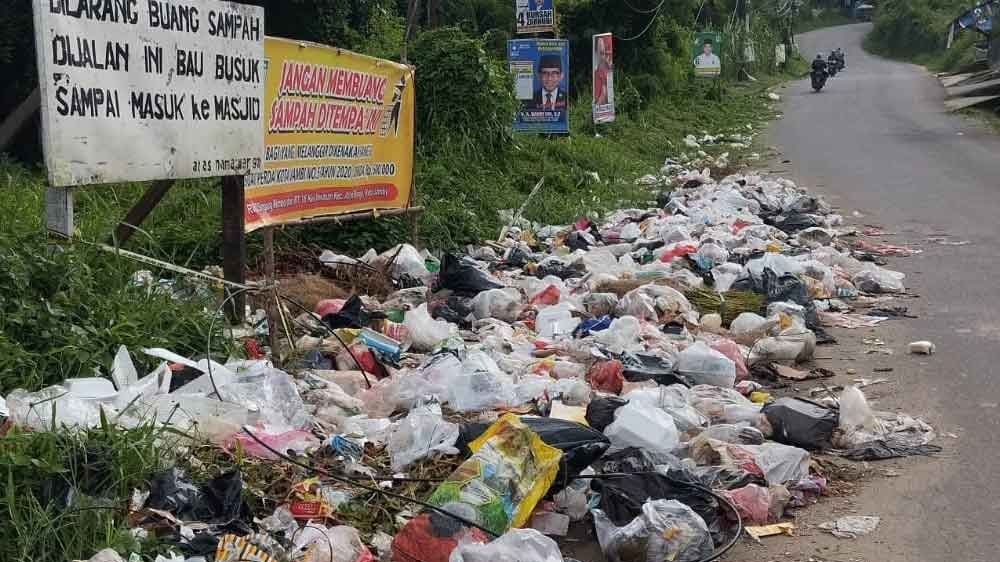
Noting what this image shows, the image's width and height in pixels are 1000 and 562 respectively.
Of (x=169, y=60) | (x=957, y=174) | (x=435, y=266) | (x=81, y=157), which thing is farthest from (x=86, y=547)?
(x=957, y=174)

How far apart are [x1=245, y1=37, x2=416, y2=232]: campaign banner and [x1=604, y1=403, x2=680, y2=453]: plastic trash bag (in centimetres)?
289

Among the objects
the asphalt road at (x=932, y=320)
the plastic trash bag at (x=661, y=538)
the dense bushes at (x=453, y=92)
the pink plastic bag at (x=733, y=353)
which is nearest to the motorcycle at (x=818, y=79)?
the asphalt road at (x=932, y=320)

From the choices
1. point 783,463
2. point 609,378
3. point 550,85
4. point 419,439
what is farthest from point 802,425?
point 550,85

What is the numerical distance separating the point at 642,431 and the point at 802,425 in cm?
82

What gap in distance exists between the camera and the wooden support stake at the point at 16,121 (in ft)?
34.2

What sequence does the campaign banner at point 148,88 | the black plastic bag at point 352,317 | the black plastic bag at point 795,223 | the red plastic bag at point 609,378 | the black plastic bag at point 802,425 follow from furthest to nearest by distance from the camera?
the black plastic bag at point 795,223 → the black plastic bag at point 352,317 → the red plastic bag at point 609,378 → the black plastic bag at point 802,425 → the campaign banner at point 148,88

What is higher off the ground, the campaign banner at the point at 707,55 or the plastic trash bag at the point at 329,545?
the campaign banner at the point at 707,55

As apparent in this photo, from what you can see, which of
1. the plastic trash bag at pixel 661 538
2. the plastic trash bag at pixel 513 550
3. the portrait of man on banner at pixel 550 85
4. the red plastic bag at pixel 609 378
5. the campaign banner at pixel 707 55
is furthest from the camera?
the campaign banner at pixel 707 55

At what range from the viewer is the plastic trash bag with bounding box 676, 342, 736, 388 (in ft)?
18.6

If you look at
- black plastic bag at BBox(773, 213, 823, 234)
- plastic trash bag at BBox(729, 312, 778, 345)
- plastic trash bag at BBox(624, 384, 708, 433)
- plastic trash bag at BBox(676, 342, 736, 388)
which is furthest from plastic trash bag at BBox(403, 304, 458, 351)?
black plastic bag at BBox(773, 213, 823, 234)

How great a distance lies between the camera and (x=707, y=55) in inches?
1116

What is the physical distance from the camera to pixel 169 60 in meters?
5.02

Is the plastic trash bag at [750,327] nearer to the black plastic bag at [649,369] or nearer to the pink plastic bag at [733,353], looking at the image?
the pink plastic bag at [733,353]

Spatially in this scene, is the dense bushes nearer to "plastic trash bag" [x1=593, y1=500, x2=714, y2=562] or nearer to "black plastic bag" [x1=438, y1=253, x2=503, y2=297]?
"black plastic bag" [x1=438, y1=253, x2=503, y2=297]
